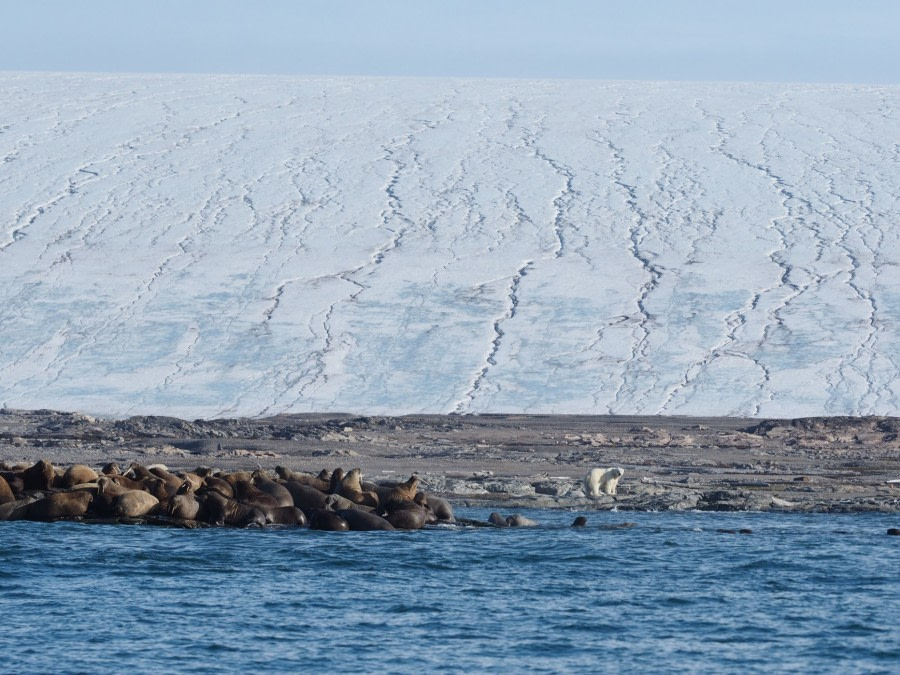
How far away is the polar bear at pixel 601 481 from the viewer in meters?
17.9

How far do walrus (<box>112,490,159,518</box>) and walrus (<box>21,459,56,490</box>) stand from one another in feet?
3.52

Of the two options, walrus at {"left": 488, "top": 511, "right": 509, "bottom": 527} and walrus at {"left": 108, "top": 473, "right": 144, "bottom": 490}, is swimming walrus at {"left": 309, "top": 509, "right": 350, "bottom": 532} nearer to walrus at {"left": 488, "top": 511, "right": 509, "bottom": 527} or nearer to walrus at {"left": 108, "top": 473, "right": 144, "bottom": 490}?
walrus at {"left": 488, "top": 511, "right": 509, "bottom": 527}

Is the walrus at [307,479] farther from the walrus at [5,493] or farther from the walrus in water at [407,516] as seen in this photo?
the walrus at [5,493]

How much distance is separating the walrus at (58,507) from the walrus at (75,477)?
0.43m

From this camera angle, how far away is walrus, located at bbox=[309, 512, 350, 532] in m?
15.9

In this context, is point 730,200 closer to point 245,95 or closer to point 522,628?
point 245,95

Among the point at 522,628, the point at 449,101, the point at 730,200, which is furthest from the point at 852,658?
the point at 449,101

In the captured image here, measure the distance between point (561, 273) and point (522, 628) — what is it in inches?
800

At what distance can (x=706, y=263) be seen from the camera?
31.8 meters

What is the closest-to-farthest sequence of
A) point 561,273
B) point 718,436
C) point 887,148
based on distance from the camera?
point 718,436, point 561,273, point 887,148

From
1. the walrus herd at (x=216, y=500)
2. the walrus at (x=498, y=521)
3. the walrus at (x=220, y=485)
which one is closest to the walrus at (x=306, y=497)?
the walrus herd at (x=216, y=500)

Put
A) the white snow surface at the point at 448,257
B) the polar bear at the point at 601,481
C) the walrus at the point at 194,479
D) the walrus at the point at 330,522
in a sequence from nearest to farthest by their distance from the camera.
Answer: the walrus at the point at 330,522 → the walrus at the point at 194,479 → the polar bear at the point at 601,481 → the white snow surface at the point at 448,257

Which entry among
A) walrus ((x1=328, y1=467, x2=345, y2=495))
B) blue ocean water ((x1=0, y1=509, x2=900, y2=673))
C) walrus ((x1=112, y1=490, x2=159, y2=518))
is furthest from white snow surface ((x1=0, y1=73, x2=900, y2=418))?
blue ocean water ((x1=0, y1=509, x2=900, y2=673))

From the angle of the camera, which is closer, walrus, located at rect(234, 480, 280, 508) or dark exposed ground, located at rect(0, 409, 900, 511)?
walrus, located at rect(234, 480, 280, 508)
